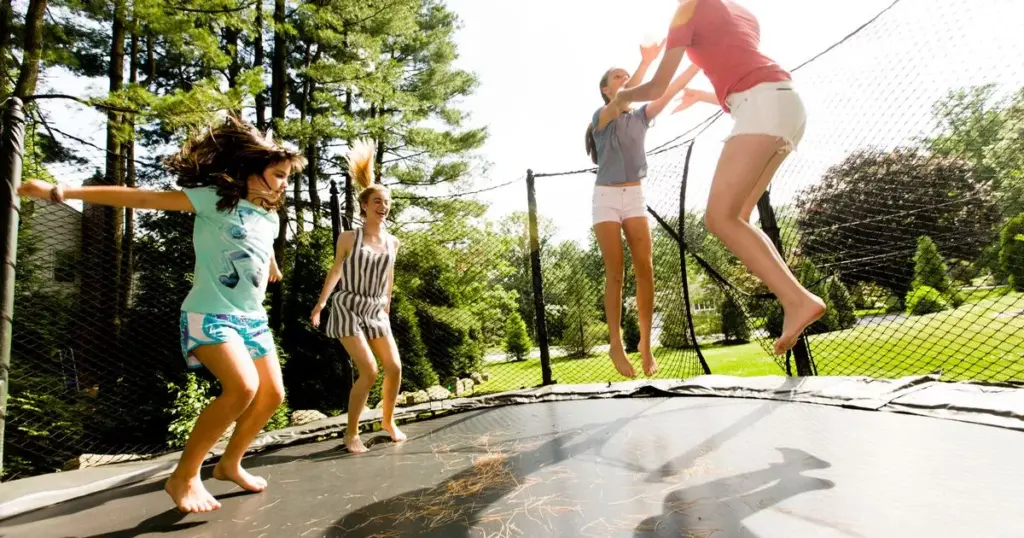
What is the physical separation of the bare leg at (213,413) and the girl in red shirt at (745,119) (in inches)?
51.1

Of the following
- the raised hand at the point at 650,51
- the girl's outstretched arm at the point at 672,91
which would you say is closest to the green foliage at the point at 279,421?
the girl's outstretched arm at the point at 672,91

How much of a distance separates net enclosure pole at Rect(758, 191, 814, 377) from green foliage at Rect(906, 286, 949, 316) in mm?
2966

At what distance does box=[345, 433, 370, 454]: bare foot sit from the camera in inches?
78.1

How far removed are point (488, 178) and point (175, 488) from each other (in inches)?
341

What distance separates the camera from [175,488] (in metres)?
1.32

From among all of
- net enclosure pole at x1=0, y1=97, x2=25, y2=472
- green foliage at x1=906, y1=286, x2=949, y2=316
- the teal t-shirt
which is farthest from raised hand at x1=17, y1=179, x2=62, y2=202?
green foliage at x1=906, y1=286, x2=949, y2=316

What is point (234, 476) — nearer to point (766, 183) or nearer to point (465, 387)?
point (766, 183)

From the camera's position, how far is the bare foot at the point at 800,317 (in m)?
1.16

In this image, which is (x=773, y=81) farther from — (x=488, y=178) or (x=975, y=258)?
(x=488, y=178)

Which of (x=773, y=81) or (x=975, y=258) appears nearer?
(x=773, y=81)

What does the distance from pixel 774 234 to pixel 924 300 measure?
3700 mm

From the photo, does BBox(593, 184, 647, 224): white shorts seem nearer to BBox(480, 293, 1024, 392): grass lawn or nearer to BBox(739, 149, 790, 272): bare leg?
BBox(739, 149, 790, 272): bare leg

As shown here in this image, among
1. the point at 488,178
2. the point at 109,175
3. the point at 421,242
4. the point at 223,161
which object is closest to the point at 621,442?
the point at 223,161

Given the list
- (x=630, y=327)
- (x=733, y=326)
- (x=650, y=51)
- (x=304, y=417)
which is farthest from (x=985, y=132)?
(x=733, y=326)
